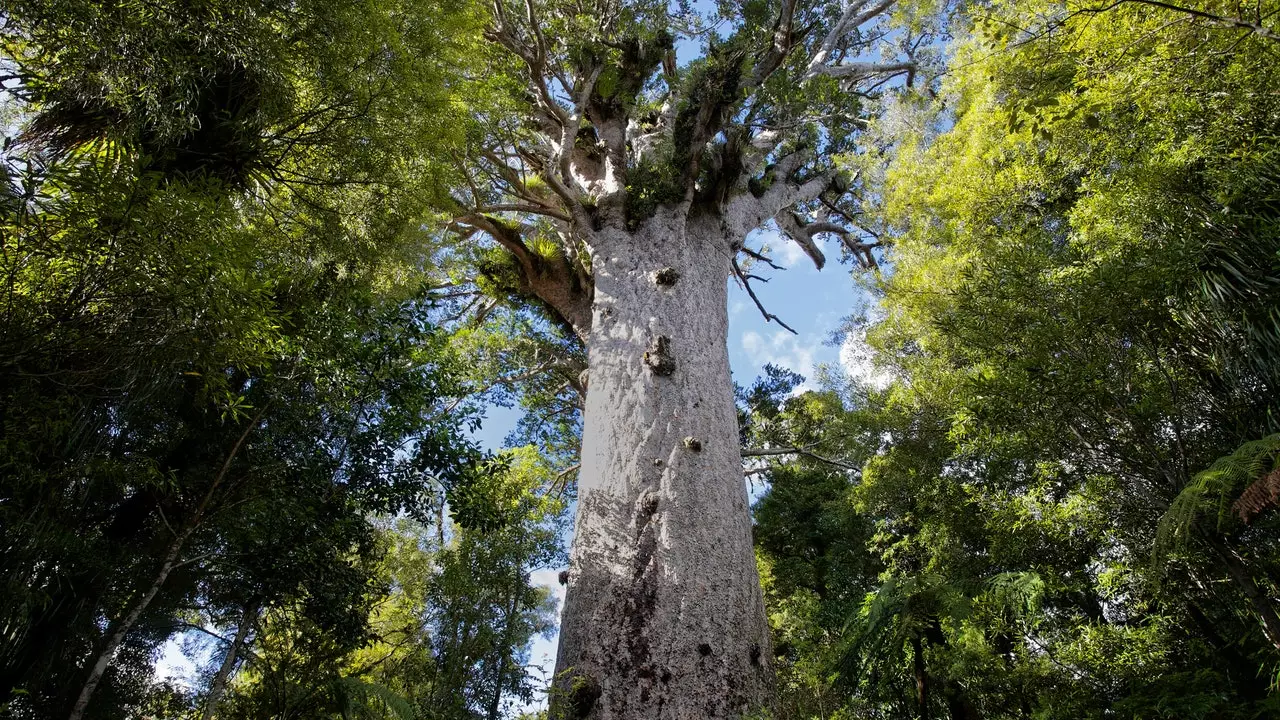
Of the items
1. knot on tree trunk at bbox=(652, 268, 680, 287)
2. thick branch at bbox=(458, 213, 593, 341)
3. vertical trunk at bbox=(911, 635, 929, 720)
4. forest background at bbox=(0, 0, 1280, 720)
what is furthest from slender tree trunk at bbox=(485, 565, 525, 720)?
knot on tree trunk at bbox=(652, 268, 680, 287)

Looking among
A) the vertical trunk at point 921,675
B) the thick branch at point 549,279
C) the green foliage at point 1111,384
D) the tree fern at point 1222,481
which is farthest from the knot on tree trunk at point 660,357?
the tree fern at point 1222,481

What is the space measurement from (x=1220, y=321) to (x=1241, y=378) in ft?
1.03

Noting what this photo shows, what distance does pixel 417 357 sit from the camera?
4.36m

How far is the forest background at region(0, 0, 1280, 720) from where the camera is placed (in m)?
2.42

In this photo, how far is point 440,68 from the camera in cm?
370

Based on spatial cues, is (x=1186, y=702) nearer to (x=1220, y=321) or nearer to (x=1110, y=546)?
(x=1110, y=546)

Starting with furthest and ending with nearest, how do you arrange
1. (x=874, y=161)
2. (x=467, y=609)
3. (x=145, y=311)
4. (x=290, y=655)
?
(x=874, y=161), (x=467, y=609), (x=290, y=655), (x=145, y=311)

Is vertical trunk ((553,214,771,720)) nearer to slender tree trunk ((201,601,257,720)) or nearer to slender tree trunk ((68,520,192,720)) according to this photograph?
slender tree trunk ((68,520,192,720))

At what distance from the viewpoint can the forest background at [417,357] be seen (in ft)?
7.95

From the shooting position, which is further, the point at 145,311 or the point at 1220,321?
the point at 1220,321

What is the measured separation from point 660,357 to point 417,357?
1700 millimetres

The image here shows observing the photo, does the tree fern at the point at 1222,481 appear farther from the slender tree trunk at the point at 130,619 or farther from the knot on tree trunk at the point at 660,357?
the slender tree trunk at the point at 130,619

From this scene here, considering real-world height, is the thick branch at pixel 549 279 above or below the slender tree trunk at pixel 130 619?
above

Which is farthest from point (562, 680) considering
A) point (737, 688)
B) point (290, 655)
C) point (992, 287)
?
point (992, 287)
